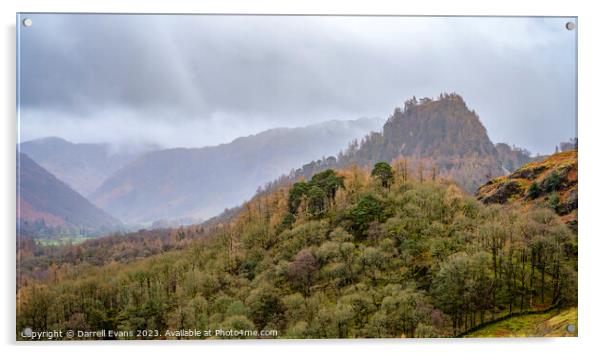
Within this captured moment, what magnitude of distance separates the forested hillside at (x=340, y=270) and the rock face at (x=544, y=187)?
13 cm

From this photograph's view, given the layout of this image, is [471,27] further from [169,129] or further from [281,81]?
[169,129]

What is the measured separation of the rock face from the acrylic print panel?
0.02m

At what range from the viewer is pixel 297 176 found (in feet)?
24.8

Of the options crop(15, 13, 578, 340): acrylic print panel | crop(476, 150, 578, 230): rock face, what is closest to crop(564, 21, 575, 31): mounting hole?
crop(15, 13, 578, 340): acrylic print panel

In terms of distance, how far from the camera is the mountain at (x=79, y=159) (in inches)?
276

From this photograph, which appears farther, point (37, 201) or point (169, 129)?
point (169, 129)

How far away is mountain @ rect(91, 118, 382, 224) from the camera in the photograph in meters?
7.41

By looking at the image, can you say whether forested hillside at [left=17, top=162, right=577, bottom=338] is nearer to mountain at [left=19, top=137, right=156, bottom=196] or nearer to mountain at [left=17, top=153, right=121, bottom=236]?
mountain at [left=17, top=153, right=121, bottom=236]

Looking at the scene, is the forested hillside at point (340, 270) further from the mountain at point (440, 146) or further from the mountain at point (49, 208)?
the mountain at point (49, 208)

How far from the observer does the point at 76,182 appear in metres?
7.48

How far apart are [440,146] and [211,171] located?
298cm

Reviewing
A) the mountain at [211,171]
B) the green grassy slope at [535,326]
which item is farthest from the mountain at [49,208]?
the green grassy slope at [535,326]
